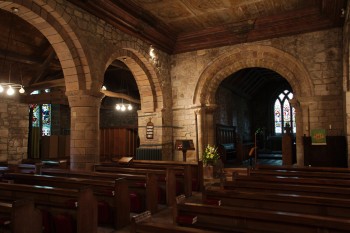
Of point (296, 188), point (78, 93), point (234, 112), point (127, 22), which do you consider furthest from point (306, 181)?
point (234, 112)

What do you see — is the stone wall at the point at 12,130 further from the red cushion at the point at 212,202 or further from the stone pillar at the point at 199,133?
the red cushion at the point at 212,202

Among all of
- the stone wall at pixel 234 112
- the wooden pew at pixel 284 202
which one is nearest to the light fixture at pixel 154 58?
the stone wall at pixel 234 112

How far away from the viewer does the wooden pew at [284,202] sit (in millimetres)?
2555

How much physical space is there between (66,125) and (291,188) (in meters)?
12.7

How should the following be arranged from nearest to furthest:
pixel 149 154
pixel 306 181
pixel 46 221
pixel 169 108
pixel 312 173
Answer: pixel 46 221, pixel 306 181, pixel 312 173, pixel 149 154, pixel 169 108

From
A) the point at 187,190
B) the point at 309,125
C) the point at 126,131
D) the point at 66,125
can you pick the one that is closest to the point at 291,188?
the point at 187,190

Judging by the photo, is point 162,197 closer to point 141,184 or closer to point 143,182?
point 143,182

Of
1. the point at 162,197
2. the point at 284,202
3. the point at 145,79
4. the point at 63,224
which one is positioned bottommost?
the point at 162,197

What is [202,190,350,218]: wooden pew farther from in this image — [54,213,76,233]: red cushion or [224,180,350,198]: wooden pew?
[54,213,76,233]: red cushion

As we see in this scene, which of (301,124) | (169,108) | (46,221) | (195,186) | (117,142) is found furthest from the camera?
(117,142)

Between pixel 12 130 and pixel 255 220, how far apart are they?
28.9 ft

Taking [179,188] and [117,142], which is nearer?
[179,188]

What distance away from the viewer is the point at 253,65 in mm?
8961

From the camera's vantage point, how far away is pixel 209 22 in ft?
27.3
